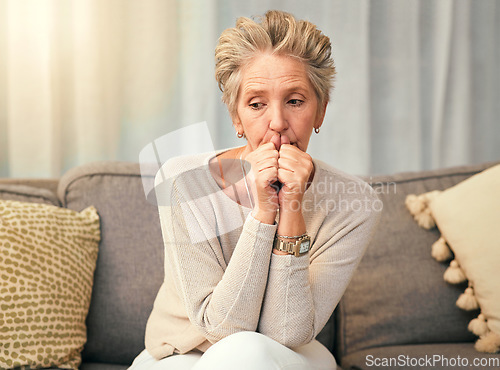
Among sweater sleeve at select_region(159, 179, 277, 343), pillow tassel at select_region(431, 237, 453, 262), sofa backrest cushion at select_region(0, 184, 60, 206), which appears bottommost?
pillow tassel at select_region(431, 237, 453, 262)

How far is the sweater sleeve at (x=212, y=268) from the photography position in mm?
1046

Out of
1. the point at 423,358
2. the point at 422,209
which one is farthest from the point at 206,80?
the point at 423,358

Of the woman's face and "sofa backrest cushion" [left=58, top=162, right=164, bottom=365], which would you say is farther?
"sofa backrest cushion" [left=58, top=162, right=164, bottom=365]

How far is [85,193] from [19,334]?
0.48 metres

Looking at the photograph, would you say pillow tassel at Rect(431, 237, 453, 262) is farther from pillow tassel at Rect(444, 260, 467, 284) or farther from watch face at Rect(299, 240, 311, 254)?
watch face at Rect(299, 240, 311, 254)

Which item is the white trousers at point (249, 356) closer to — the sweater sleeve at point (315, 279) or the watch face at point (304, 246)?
the sweater sleeve at point (315, 279)

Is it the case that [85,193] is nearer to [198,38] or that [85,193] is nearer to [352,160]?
[198,38]

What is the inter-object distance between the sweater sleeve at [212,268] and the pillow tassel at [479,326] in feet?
2.54

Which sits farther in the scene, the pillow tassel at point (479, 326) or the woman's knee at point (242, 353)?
the pillow tassel at point (479, 326)

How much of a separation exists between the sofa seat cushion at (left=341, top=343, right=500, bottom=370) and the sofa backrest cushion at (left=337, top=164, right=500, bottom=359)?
0.13ft

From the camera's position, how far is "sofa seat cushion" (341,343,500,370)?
135 cm

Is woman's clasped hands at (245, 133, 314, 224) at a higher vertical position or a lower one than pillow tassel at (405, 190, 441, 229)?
higher

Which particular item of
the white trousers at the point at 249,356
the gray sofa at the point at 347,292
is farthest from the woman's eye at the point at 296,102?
the gray sofa at the point at 347,292

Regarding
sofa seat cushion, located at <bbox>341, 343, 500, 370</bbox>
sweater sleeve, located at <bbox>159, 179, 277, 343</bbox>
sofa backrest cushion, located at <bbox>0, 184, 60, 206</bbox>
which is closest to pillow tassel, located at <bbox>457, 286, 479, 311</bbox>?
sofa seat cushion, located at <bbox>341, 343, 500, 370</bbox>
